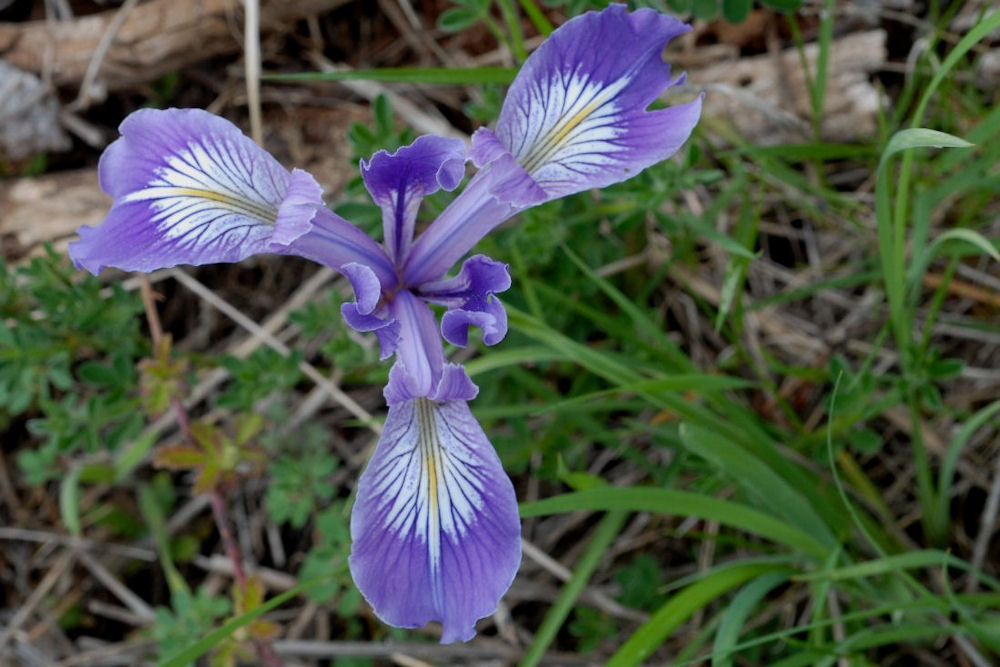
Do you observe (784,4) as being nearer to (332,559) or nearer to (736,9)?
(736,9)

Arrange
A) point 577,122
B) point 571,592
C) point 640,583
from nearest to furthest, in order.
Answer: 1. point 577,122
2. point 571,592
3. point 640,583

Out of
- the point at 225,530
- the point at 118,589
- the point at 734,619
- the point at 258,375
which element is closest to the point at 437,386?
the point at 734,619

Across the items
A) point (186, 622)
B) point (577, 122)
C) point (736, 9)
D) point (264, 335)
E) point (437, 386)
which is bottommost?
point (186, 622)

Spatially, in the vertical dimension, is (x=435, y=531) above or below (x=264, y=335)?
above

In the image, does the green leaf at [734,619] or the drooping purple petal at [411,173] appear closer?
the drooping purple petal at [411,173]

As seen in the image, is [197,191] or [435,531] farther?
[197,191]

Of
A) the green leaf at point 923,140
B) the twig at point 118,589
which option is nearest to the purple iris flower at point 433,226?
the green leaf at point 923,140

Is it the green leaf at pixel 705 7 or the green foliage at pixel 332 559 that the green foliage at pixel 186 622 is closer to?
the green foliage at pixel 332 559
